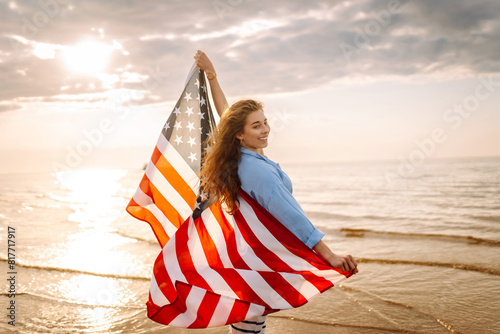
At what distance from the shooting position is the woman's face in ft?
9.14

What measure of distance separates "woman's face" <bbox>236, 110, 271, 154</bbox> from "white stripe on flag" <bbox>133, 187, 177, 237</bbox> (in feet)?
3.93

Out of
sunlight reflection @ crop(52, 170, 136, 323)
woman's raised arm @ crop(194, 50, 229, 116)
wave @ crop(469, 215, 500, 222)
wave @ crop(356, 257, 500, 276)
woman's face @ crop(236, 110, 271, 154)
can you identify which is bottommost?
sunlight reflection @ crop(52, 170, 136, 323)

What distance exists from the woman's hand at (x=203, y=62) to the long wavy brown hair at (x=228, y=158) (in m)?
0.93

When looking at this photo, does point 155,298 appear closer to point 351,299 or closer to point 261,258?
point 261,258

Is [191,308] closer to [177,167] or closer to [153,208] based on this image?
[153,208]

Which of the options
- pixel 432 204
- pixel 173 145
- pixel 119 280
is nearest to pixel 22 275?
pixel 119 280

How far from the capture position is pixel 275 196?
2570 mm

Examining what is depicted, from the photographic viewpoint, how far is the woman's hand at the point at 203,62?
3648 millimetres

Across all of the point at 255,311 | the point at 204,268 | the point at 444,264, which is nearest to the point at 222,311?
the point at 255,311

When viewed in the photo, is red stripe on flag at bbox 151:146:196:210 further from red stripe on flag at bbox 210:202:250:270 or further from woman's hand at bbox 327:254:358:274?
woman's hand at bbox 327:254:358:274

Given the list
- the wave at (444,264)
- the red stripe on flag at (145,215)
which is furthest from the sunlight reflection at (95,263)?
the wave at (444,264)

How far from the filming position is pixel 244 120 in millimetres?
2799

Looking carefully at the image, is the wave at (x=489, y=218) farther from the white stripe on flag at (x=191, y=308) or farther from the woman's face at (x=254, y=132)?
the white stripe on flag at (x=191, y=308)

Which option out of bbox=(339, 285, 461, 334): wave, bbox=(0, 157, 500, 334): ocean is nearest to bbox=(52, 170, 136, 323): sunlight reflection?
bbox=(0, 157, 500, 334): ocean
